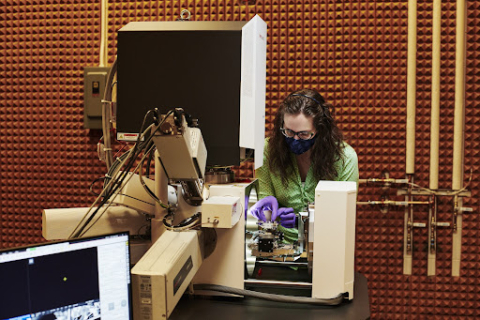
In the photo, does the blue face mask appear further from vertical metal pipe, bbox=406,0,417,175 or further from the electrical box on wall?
the electrical box on wall

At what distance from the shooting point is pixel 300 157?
97.8 inches

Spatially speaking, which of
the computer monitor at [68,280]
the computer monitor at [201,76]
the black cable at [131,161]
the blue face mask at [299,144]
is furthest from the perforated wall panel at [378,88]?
the computer monitor at [68,280]

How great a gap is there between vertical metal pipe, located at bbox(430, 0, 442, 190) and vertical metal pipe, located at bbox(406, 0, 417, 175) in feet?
0.40

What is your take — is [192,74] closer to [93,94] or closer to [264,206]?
[264,206]

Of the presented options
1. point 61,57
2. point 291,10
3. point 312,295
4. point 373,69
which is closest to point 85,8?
point 61,57

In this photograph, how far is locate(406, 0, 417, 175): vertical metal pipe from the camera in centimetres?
336

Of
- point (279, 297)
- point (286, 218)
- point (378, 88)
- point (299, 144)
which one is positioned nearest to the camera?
point (279, 297)

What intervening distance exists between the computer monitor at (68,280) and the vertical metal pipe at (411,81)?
255 cm

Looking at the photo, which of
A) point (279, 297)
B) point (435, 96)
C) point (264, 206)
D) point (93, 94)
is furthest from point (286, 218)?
point (93, 94)

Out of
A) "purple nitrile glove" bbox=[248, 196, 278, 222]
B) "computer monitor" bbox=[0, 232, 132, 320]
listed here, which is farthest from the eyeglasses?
"computer monitor" bbox=[0, 232, 132, 320]

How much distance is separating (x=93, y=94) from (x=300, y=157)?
203 cm

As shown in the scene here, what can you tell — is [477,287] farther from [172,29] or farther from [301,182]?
[172,29]

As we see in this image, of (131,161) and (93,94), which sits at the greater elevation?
(93,94)

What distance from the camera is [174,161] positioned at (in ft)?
4.96
